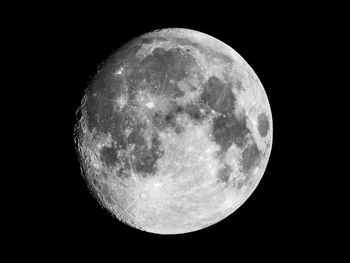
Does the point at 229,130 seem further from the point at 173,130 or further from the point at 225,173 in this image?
the point at 173,130

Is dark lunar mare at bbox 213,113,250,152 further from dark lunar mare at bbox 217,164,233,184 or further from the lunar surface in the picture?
dark lunar mare at bbox 217,164,233,184

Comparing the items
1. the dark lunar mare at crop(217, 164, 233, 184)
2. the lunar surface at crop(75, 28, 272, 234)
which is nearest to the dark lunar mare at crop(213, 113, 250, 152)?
the lunar surface at crop(75, 28, 272, 234)

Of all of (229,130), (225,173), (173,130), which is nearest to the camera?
(173,130)

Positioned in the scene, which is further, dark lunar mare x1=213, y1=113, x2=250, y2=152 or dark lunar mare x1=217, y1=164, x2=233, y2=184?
dark lunar mare x1=217, y1=164, x2=233, y2=184

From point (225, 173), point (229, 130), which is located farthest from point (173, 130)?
point (225, 173)

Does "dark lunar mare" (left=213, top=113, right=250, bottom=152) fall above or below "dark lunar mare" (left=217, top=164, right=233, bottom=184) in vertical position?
above

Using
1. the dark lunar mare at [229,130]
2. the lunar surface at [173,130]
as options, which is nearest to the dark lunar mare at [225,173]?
the lunar surface at [173,130]

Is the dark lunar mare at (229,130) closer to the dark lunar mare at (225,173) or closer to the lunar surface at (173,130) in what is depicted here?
the lunar surface at (173,130)

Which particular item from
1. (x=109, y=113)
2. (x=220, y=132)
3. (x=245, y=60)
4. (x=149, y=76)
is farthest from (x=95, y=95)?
(x=245, y=60)
